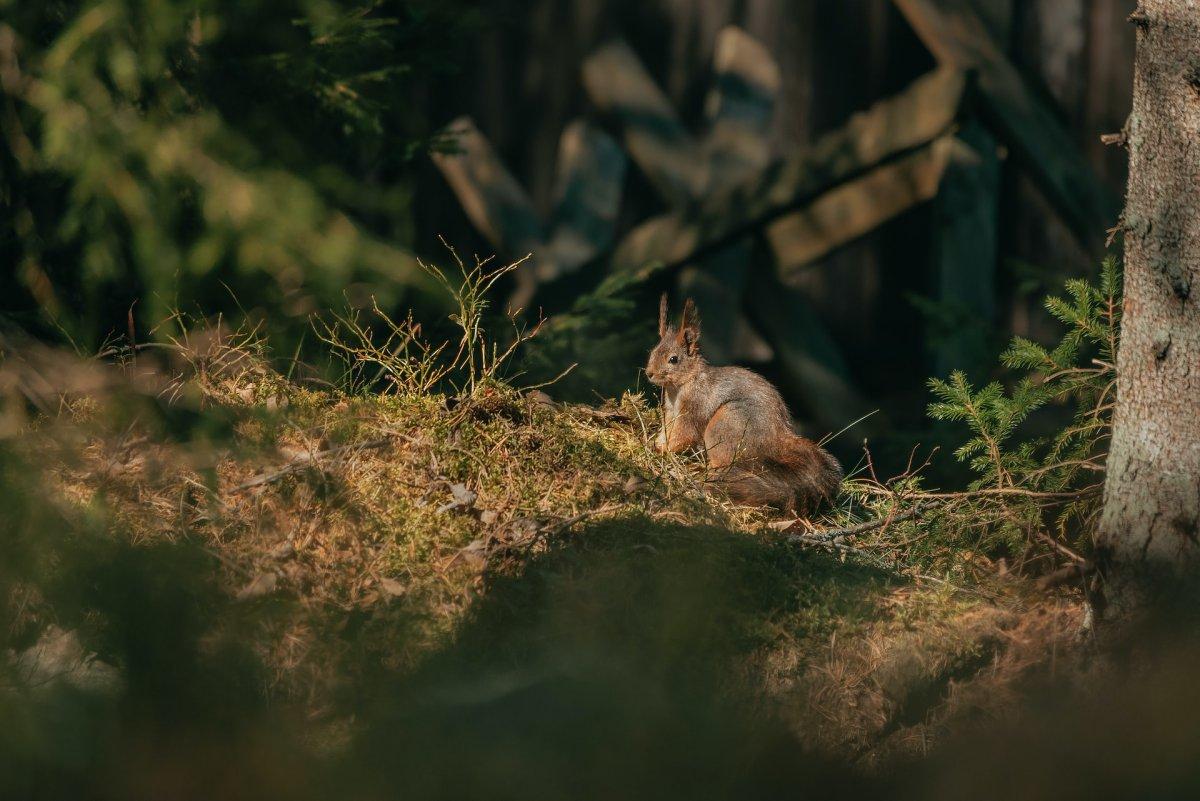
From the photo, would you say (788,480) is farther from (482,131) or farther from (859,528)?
(482,131)

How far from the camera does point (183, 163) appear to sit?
13.1ft

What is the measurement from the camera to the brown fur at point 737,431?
453 centimetres

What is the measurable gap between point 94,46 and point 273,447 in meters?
1.36

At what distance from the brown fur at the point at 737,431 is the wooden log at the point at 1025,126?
2503mm

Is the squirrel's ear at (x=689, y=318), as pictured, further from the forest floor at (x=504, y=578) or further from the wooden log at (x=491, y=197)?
the wooden log at (x=491, y=197)

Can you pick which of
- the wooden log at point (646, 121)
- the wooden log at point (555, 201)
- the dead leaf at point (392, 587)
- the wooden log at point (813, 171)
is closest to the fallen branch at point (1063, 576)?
the dead leaf at point (392, 587)

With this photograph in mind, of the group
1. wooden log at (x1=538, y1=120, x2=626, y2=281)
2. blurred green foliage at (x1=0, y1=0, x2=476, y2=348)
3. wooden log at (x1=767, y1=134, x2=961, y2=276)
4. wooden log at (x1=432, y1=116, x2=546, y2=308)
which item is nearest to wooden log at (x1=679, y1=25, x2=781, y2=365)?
wooden log at (x1=767, y1=134, x2=961, y2=276)

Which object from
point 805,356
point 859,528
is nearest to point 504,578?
point 859,528

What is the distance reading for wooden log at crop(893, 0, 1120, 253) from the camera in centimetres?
672

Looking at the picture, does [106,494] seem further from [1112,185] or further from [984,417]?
[1112,185]

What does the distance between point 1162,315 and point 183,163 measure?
2953 mm

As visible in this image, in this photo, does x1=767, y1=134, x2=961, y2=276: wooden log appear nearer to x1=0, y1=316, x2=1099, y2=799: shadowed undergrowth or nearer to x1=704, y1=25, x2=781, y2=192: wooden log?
x1=704, y1=25, x2=781, y2=192: wooden log

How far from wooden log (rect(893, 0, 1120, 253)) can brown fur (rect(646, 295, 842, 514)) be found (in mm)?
2503

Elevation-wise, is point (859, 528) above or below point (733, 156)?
below
